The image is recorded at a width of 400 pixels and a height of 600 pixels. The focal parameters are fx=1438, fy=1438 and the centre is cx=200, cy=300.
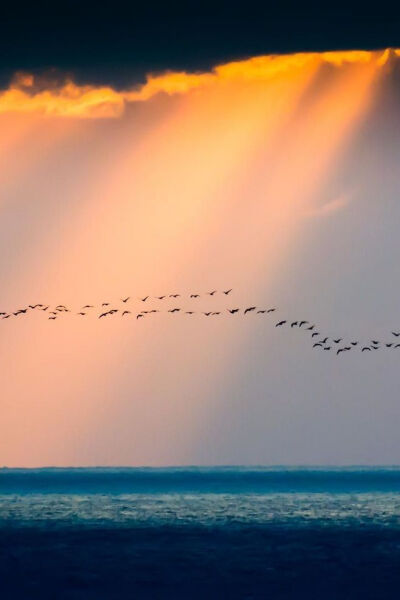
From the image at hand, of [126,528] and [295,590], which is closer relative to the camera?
[295,590]

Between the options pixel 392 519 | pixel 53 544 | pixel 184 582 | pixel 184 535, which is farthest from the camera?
pixel 392 519

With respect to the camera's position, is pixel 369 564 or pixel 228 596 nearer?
pixel 228 596

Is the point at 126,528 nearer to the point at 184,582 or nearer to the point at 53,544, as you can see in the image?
the point at 53,544

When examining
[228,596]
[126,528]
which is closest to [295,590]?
[228,596]

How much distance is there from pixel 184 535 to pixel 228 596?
3790 centimetres

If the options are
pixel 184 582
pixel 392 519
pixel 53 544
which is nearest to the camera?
pixel 184 582

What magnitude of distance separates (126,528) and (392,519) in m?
26.0

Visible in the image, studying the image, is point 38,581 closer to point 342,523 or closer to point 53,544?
point 53,544

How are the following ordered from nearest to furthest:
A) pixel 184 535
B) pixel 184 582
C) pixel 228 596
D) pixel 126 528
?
pixel 228 596 < pixel 184 582 < pixel 184 535 < pixel 126 528

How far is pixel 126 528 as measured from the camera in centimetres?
12150

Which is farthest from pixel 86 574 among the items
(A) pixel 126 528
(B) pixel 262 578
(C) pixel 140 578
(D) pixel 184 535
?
(A) pixel 126 528

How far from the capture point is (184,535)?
112 meters

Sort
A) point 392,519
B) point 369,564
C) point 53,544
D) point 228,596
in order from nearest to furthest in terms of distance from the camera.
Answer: point 228,596 → point 369,564 → point 53,544 → point 392,519

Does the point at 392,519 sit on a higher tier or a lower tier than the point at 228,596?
higher
